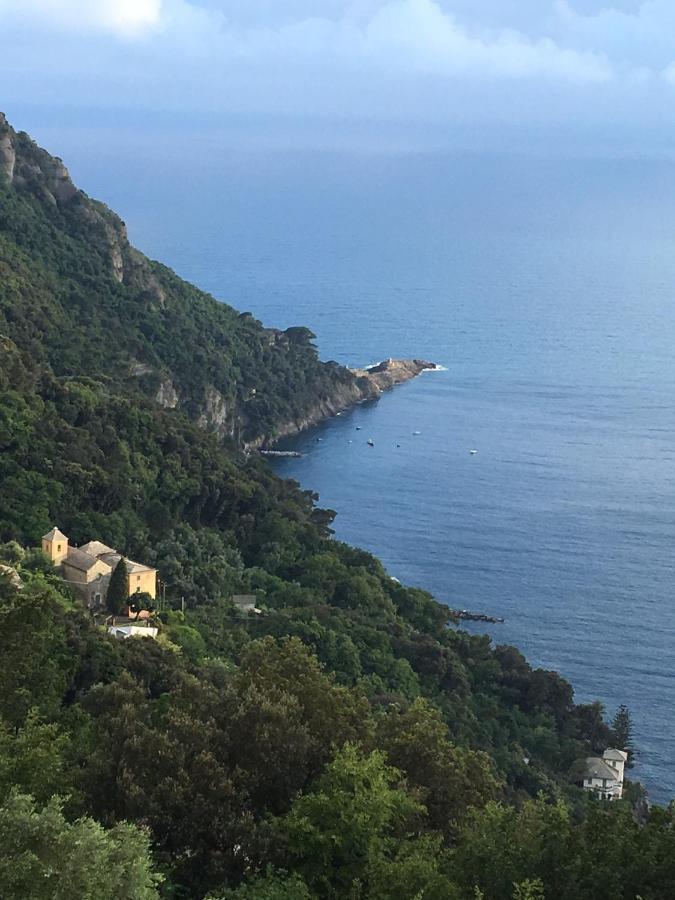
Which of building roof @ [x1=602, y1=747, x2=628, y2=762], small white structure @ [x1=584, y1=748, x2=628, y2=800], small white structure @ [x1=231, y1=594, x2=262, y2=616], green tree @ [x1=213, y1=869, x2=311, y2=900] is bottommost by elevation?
small white structure @ [x1=584, y1=748, x2=628, y2=800]

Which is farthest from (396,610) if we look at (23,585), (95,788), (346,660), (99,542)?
(95,788)

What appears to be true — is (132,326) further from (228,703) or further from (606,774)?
(228,703)

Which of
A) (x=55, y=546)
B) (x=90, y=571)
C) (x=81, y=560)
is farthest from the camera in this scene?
(x=55, y=546)

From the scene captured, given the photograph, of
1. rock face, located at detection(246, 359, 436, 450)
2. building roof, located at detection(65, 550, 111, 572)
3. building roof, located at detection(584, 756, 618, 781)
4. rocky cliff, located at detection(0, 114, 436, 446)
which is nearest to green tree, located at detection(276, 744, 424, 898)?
building roof, located at detection(65, 550, 111, 572)

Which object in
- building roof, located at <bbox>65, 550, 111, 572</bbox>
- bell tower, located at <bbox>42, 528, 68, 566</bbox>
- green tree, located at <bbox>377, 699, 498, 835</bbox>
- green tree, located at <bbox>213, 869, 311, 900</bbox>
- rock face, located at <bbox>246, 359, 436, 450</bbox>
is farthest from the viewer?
rock face, located at <bbox>246, 359, 436, 450</bbox>

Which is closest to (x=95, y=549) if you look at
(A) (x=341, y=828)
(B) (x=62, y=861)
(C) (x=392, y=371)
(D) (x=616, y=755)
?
(D) (x=616, y=755)

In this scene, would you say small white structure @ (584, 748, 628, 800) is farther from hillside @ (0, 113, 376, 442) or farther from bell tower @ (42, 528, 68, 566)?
hillside @ (0, 113, 376, 442)
